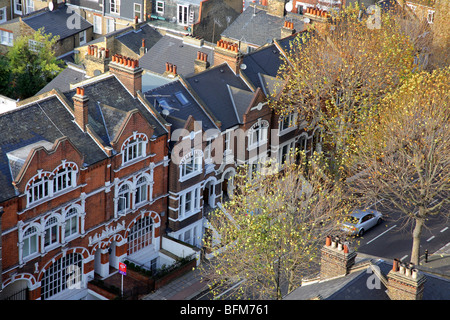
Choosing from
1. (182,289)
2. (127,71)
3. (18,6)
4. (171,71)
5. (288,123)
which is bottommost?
(182,289)

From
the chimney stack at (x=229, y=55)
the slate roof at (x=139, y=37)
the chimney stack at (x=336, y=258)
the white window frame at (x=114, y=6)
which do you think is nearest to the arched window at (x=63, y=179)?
the chimney stack at (x=336, y=258)

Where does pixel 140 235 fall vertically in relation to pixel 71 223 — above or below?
below

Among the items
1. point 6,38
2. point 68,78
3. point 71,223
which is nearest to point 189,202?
point 71,223

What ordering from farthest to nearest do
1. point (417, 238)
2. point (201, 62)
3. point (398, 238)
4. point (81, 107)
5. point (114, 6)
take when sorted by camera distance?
point (114, 6) < point (201, 62) < point (398, 238) < point (417, 238) < point (81, 107)

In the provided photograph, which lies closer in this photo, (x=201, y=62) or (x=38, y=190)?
(x=38, y=190)

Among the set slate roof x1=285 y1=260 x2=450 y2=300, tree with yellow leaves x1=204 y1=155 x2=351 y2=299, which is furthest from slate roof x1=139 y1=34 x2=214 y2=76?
slate roof x1=285 y1=260 x2=450 y2=300

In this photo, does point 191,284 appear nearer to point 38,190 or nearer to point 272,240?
point 272,240

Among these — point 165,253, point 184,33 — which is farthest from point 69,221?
point 184,33
